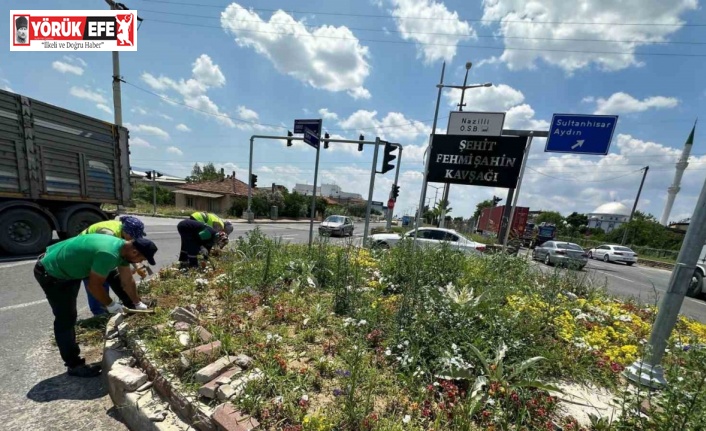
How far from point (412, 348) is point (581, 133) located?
226 inches

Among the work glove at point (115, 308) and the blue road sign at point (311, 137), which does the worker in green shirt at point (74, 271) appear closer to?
the work glove at point (115, 308)

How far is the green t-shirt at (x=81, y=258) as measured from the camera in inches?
96.1

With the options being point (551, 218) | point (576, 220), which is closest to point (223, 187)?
point (551, 218)

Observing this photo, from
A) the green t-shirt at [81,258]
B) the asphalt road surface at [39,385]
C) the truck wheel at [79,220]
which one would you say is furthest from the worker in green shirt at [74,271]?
the truck wheel at [79,220]

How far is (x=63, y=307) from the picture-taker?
257 centimetres

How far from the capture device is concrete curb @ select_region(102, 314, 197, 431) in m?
→ 1.99

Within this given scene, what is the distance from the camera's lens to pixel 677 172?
3859 cm

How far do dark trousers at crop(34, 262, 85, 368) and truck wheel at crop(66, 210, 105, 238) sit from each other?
18.6ft

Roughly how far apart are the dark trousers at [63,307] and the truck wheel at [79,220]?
18.6ft

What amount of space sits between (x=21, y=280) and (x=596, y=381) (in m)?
8.28

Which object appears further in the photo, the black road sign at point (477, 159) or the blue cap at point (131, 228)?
the black road sign at point (477, 159)

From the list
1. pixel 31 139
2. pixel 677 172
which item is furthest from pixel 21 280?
pixel 677 172

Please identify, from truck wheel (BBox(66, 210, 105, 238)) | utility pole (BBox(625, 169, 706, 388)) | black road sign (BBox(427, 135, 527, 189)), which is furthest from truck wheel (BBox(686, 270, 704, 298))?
truck wheel (BBox(66, 210, 105, 238))

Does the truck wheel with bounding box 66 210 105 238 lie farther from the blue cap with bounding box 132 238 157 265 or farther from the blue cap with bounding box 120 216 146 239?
the blue cap with bounding box 132 238 157 265
